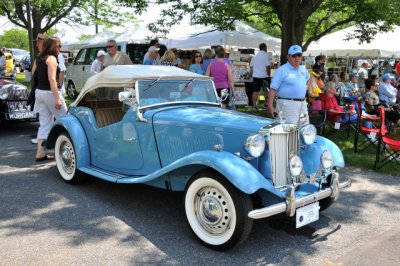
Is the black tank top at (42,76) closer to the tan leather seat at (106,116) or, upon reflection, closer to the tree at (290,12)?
the tan leather seat at (106,116)

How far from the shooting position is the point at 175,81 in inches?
192

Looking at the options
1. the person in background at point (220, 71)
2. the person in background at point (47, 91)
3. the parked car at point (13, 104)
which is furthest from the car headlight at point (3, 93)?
the person in background at point (220, 71)

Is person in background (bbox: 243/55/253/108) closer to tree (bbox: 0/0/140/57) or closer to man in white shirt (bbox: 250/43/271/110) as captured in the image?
man in white shirt (bbox: 250/43/271/110)

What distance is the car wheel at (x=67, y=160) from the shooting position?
17.2 feet

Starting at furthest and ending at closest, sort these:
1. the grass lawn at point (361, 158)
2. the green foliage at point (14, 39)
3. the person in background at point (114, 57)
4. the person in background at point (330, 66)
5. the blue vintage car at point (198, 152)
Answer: the green foliage at point (14, 39)
the person in background at point (330, 66)
the person in background at point (114, 57)
the grass lawn at point (361, 158)
the blue vintage car at point (198, 152)

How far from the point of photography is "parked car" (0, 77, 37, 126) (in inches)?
317

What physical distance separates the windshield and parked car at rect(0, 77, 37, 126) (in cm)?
461

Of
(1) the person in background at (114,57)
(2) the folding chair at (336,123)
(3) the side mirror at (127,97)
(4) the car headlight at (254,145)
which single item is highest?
(1) the person in background at (114,57)

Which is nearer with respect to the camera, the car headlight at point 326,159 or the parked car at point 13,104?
the car headlight at point 326,159

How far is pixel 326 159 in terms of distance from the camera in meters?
3.94

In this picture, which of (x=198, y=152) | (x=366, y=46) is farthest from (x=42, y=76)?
(x=366, y=46)

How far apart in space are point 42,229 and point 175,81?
2.23 meters

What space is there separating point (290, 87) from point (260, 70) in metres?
5.38

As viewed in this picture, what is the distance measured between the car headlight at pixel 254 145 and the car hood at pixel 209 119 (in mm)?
142
